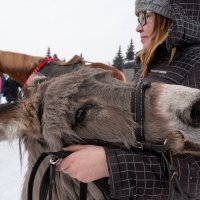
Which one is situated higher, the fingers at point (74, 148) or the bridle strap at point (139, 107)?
the bridle strap at point (139, 107)

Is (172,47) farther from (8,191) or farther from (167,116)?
(8,191)

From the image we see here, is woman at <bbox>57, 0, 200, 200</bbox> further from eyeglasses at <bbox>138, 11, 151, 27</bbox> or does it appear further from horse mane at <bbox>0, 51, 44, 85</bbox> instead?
horse mane at <bbox>0, 51, 44, 85</bbox>

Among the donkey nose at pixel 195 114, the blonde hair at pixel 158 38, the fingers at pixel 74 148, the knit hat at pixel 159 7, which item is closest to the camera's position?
the donkey nose at pixel 195 114

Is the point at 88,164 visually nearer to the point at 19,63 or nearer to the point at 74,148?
the point at 74,148

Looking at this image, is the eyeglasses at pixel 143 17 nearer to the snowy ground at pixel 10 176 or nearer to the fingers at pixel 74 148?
the fingers at pixel 74 148

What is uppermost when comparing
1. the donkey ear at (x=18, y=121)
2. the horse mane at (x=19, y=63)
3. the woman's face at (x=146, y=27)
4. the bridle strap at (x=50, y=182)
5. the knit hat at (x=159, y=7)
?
the knit hat at (x=159, y=7)

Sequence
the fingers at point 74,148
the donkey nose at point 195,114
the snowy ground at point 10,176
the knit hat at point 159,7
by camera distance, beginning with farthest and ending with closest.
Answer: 1. the snowy ground at point 10,176
2. the knit hat at point 159,7
3. the fingers at point 74,148
4. the donkey nose at point 195,114

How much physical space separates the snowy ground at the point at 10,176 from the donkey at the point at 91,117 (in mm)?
2756

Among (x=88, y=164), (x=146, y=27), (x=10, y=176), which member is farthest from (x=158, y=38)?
(x=10, y=176)

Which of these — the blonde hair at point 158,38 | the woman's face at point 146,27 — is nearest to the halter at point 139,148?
the blonde hair at point 158,38

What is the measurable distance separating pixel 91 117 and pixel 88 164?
0.24 meters

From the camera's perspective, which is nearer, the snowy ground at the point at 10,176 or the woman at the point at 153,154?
the woman at the point at 153,154

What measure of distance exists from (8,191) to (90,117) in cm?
417

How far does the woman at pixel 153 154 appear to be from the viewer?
153 centimetres
